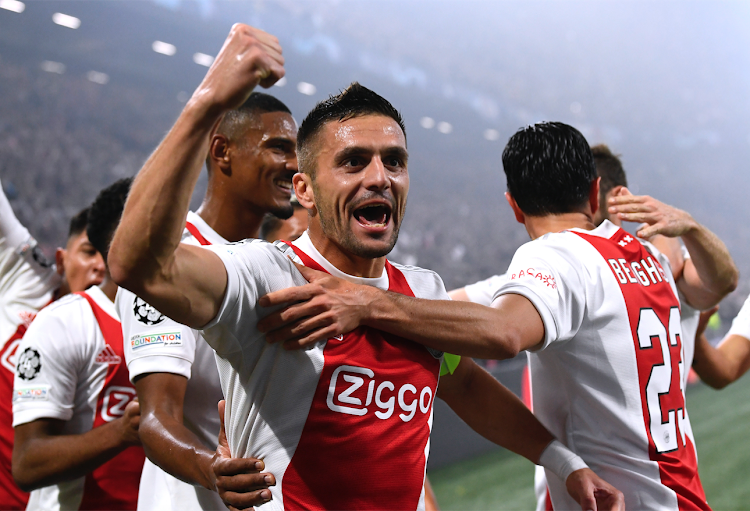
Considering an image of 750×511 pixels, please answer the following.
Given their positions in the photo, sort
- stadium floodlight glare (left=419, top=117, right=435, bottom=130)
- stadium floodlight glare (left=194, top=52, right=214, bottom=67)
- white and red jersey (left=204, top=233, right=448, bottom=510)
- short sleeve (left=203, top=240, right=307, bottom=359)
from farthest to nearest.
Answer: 1. stadium floodlight glare (left=419, top=117, right=435, bottom=130)
2. stadium floodlight glare (left=194, top=52, right=214, bottom=67)
3. white and red jersey (left=204, top=233, right=448, bottom=510)
4. short sleeve (left=203, top=240, right=307, bottom=359)

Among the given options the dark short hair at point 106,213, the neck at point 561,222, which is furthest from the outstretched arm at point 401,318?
the dark short hair at point 106,213

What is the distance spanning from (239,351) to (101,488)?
126cm

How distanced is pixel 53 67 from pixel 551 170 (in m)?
11.1

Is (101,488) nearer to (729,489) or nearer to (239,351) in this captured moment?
(239,351)

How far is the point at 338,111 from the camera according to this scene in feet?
4.74

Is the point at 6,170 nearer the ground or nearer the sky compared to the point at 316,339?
nearer the ground

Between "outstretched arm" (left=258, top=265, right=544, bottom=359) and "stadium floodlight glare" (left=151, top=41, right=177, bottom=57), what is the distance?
40.9 ft

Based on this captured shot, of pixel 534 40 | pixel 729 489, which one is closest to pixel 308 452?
pixel 729 489

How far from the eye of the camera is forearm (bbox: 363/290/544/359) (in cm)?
130

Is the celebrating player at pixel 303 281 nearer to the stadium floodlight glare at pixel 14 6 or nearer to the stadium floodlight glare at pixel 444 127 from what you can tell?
the stadium floodlight glare at pixel 14 6

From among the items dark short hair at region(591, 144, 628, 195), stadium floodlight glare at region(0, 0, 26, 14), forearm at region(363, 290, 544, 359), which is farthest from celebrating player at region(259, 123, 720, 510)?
stadium floodlight glare at region(0, 0, 26, 14)

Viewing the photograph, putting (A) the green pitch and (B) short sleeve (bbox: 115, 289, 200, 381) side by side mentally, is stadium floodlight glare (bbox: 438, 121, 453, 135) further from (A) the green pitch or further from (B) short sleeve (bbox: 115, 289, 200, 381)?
(B) short sleeve (bbox: 115, 289, 200, 381)

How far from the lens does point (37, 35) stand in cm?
1031

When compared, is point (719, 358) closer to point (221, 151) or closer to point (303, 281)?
point (303, 281)
